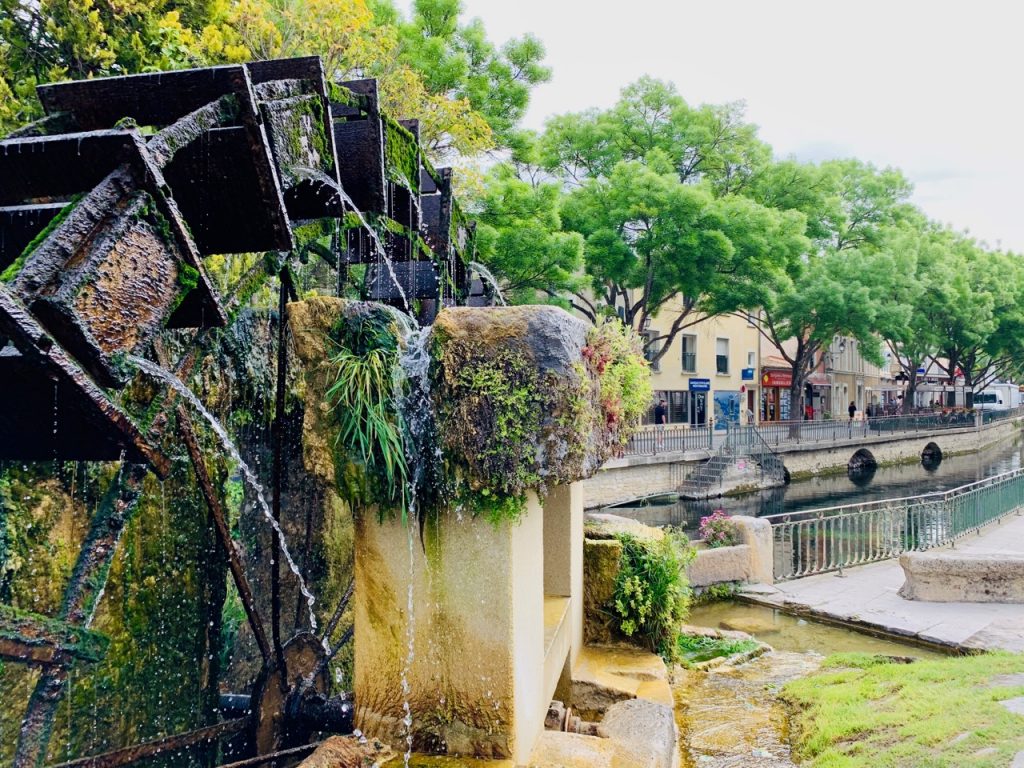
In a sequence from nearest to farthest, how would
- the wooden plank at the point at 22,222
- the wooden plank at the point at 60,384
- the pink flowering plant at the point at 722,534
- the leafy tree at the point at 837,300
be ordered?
the wooden plank at the point at 60,384
the wooden plank at the point at 22,222
the pink flowering plant at the point at 722,534
the leafy tree at the point at 837,300

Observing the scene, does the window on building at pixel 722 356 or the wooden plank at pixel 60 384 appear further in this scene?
the window on building at pixel 722 356

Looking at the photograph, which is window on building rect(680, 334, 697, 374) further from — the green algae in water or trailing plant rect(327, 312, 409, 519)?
trailing plant rect(327, 312, 409, 519)

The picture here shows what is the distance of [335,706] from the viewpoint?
4.19m

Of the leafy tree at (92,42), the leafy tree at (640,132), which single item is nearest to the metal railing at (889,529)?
the leafy tree at (92,42)

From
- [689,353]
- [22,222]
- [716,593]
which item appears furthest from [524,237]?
[689,353]

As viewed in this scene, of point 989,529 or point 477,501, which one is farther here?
point 989,529

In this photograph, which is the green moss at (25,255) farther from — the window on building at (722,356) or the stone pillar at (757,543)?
the window on building at (722,356)

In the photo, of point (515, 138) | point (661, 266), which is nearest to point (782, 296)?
point (661, 266)

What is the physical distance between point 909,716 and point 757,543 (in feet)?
15.1

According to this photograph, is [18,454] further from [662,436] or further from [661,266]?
[662,436]

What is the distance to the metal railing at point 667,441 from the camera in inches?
951

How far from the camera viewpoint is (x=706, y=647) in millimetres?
7059

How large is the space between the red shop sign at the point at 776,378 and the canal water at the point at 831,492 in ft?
25.0

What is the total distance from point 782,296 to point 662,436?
8.02 meters
